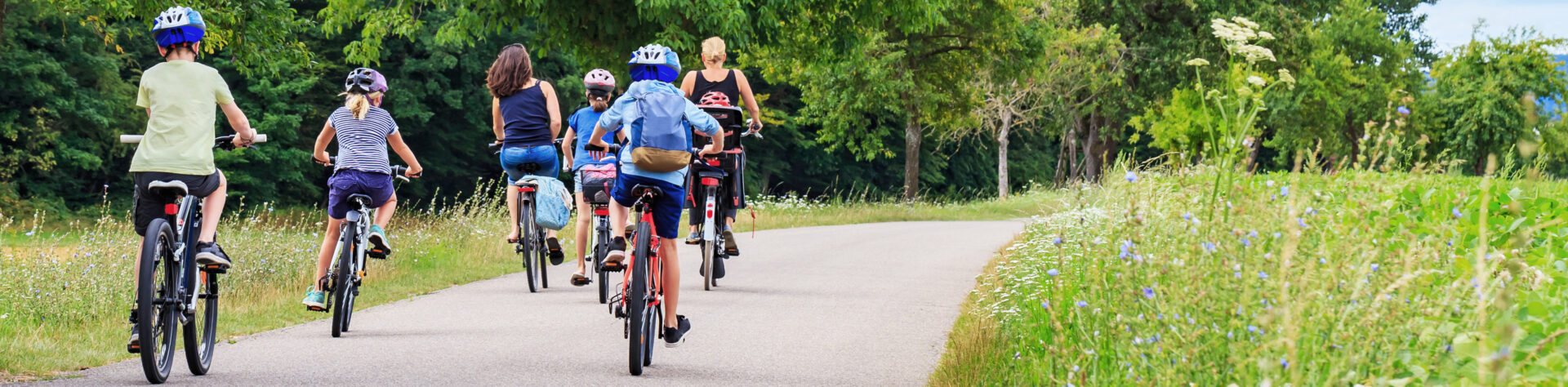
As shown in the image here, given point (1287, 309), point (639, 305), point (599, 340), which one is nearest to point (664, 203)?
point (639, 305)

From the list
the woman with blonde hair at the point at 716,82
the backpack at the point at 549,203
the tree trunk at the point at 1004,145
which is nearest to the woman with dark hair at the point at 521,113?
the backpack at the point at 549,203

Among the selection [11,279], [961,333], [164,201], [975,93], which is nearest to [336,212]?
[164,201]

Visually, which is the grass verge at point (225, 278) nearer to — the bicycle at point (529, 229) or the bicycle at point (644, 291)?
the bicycle at point (529, 229)

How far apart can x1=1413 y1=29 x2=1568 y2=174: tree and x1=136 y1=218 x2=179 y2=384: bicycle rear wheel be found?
53.0 meters

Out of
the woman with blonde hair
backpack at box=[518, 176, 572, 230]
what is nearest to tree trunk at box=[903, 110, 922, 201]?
Answer: the woman with blonde hair

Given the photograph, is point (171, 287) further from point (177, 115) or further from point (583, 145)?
point (583, 145)

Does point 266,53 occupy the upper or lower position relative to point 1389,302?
upper

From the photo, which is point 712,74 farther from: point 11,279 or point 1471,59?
point 1471,59

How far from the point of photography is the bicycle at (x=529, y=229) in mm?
9320

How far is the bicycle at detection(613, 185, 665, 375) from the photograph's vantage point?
18.8 ft

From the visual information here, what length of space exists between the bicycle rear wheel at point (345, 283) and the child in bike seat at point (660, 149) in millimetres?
1741

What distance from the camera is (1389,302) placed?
373 centimetres

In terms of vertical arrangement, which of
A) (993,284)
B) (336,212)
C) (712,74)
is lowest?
(993,284)

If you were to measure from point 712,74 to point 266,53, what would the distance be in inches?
369
